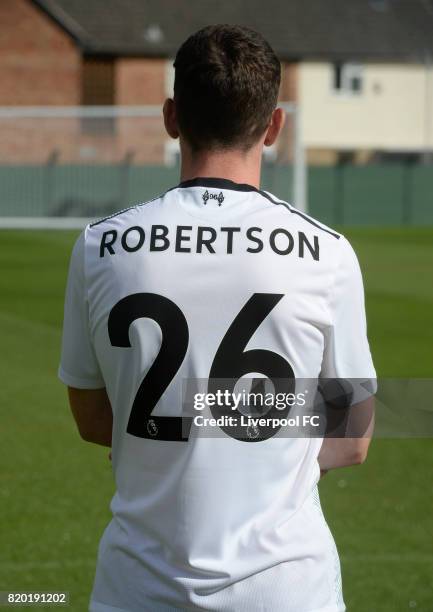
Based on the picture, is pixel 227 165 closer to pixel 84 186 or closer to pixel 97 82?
pixel 84 186

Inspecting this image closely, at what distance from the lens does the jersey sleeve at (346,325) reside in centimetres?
211

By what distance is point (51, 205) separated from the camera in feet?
90.2

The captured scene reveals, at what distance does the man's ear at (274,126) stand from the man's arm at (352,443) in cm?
51

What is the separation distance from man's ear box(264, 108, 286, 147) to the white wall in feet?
162

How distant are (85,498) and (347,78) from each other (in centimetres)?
4677

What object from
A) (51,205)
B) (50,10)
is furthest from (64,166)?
(50,10)

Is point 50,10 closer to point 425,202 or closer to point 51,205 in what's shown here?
point 425,202

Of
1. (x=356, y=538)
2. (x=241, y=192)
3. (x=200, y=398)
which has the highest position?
(x=241, y=192)

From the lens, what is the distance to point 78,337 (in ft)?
7.23

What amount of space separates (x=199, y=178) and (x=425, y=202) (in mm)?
39851

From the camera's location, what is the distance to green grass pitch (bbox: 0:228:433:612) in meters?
5.27

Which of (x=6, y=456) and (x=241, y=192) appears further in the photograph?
(x=6, y=456)

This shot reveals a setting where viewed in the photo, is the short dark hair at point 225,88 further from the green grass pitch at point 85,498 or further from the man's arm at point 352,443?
the green grass pitch at point 85,498
